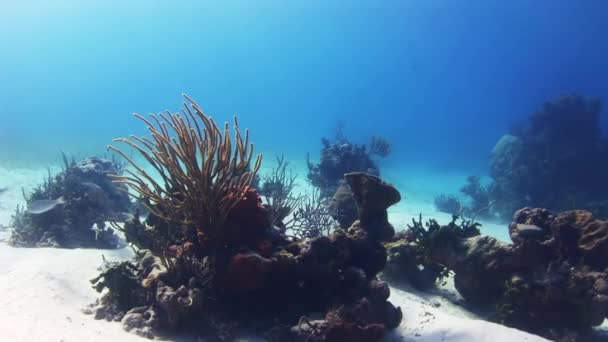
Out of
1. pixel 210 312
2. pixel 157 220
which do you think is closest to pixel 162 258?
pixel 210 312

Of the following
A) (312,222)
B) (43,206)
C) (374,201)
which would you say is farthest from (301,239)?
(43,206)

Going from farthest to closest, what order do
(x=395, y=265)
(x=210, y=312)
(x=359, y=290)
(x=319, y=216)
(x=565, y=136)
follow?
1. (x=565, y=136)
2. (x=319, y=216)
3. (x=395, y=265)
4. (x=359, y=290)
5. (x=210, y=312)

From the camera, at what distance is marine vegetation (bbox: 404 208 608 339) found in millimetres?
4883

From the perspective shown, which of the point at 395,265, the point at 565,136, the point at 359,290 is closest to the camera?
the point at 359,290

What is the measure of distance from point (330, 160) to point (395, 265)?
894 cm

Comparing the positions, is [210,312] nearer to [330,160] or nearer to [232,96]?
[330,160]

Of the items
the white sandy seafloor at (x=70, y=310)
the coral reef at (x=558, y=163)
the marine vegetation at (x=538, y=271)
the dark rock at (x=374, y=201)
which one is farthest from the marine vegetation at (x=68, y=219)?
the coral reef at (x=558, y=163)

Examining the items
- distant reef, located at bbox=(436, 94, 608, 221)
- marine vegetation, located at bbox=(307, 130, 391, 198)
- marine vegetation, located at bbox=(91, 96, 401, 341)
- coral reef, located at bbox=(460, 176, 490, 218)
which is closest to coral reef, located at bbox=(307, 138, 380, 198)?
marine vegetation, located at bbox=(307, 130, 391, 198)

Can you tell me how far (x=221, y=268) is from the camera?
4082 millimetres

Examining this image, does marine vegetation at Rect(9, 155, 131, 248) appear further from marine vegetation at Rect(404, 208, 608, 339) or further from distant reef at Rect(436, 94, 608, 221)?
distant reef at Rect(436, 94, 608, 221)

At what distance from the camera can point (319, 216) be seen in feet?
30.3

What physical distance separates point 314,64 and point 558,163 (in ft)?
513

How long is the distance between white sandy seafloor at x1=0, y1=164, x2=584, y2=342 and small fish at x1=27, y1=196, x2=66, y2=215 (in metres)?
1.85

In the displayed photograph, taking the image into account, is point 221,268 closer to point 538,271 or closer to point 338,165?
point 538,271
